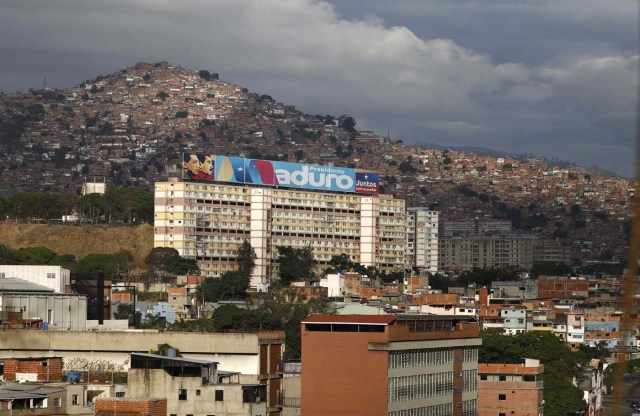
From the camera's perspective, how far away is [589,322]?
150000mm

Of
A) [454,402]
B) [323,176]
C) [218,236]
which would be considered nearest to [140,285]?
[218,236]

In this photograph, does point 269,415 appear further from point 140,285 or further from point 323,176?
point 323,176

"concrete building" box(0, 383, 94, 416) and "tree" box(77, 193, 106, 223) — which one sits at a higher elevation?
"tree" box(77, 193, 106, 223)

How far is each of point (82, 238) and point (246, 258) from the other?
26.0 metres

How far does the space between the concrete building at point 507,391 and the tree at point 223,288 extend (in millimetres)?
63702

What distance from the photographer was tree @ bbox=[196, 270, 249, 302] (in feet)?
478

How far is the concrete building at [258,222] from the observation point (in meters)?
170

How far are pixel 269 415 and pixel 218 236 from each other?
389 ft

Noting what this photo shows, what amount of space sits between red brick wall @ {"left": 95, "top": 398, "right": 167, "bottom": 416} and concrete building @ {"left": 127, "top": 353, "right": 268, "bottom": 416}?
16.1 feet

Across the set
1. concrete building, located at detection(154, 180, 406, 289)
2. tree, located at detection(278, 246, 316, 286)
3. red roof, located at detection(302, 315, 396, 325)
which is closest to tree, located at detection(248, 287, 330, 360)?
red roof, located at detection(302, 315, 396, 325)

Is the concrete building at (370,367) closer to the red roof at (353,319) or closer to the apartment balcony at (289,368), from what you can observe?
the red roof at (353,319)

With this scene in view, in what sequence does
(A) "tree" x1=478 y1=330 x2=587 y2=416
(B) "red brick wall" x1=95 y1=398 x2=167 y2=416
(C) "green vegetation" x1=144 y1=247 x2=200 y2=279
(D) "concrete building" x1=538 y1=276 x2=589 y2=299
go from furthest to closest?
(D) "concrete building" x1=538 y1=276 x2=589 y2=299
(C) "green vegetation" x1=144 y1=247 x2=200 y2=279
(A) "tree" x1=478 y1=330 x2=587 y2=416
(B) "red brick wall" x1=95 y1=398 x2=167 y2=416

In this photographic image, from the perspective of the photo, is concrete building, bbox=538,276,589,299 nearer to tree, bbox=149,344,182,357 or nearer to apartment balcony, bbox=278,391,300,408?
apartment balcony, bbox=278,391,300,408

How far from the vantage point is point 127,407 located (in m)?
40.3
